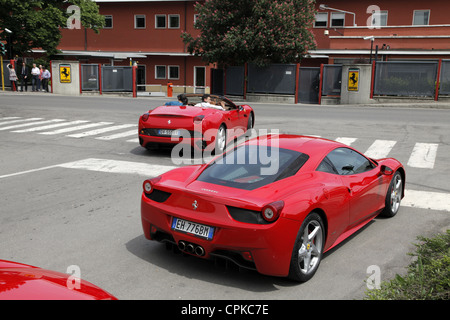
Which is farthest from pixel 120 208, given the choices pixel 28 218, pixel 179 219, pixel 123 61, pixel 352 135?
pixel 123 61

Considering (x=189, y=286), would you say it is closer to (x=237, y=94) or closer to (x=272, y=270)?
(x=272, y=270)

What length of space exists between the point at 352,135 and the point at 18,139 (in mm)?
9990

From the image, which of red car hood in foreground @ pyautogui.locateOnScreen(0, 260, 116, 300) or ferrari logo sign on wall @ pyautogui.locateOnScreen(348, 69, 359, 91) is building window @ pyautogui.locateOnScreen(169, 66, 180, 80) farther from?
red car hood in foreground @ pyautogui.locateOnScreen(0, 260, 116, 300)

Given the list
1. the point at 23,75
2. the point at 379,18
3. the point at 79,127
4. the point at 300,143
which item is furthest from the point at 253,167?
the point at 379,18

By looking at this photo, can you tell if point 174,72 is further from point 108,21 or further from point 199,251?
point 199,251

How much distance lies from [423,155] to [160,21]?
39885 mm

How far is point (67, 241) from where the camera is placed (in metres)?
5.86

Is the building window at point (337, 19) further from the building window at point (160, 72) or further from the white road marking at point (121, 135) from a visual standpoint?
the white road marking at point (121, 135)

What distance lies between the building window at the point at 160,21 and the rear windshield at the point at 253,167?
44330 millimetres

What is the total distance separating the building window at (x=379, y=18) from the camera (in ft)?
134

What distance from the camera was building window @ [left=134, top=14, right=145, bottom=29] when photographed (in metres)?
48.0

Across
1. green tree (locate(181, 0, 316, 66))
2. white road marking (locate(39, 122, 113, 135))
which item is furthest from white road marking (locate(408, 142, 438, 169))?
green tree (locate(181, 0, 316, 66))

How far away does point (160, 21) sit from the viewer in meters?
47.7

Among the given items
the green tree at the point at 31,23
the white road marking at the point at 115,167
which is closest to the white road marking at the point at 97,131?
the white road marking at the point at 115,167
